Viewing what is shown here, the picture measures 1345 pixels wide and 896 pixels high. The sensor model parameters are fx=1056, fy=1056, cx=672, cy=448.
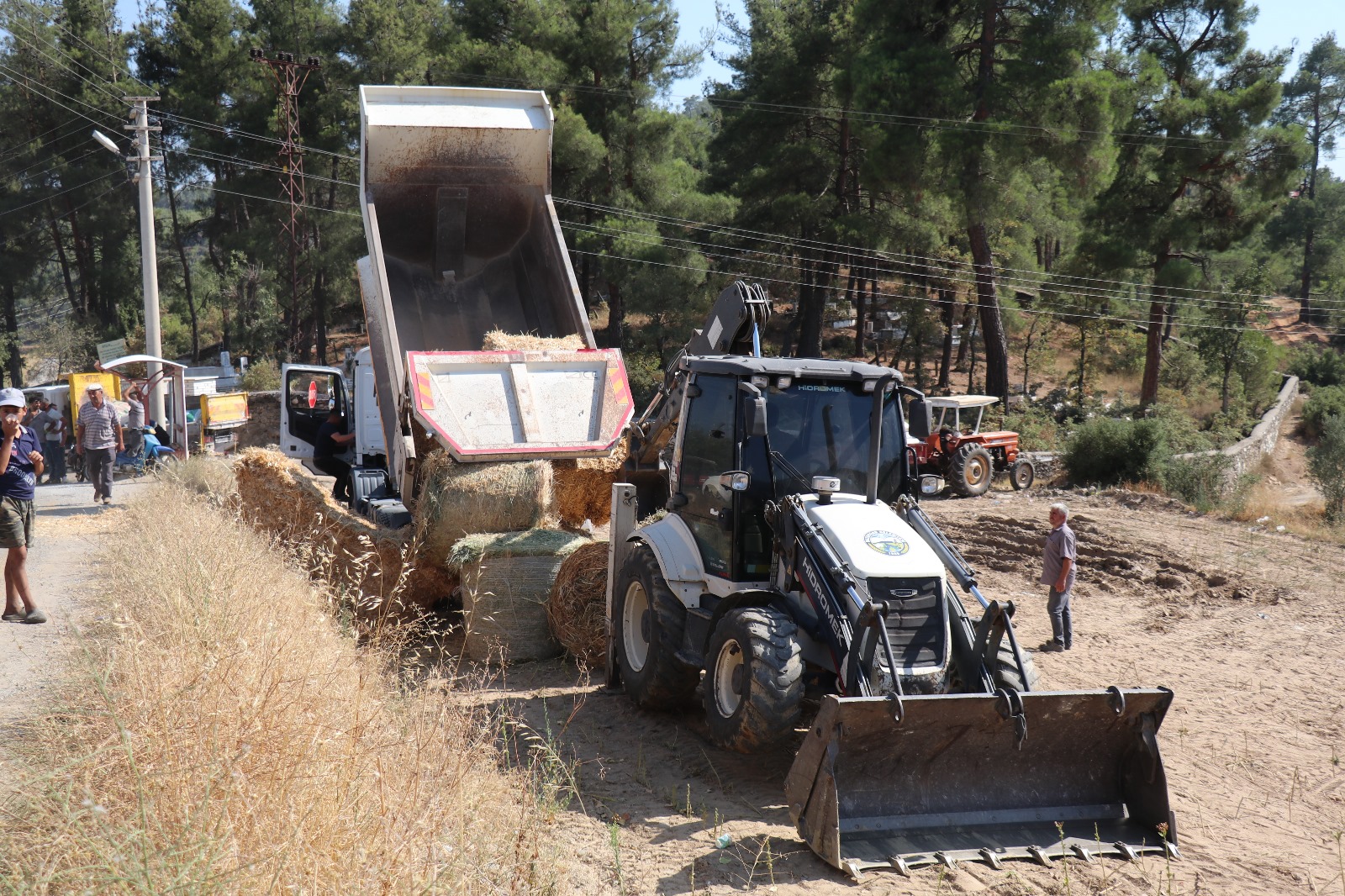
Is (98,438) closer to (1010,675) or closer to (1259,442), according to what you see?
(1010,675)

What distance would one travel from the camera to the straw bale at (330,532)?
26.7 feet

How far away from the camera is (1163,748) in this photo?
6398mm

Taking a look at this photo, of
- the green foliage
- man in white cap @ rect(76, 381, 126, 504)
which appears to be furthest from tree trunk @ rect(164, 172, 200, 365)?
the green foliage

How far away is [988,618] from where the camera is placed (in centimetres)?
521

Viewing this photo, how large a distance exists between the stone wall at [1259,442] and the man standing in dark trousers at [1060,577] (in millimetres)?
11330

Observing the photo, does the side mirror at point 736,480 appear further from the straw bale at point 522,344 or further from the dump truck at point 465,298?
the straw bale at point 522,344

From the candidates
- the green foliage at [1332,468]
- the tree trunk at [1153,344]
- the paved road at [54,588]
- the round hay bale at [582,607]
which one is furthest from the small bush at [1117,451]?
the paved road at [54,588]

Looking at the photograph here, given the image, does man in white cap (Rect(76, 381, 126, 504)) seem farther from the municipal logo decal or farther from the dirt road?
the municipal logo decal

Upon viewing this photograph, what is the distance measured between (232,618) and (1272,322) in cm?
5634

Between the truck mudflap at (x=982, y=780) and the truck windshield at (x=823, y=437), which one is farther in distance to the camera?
the truck windshield at (x=823, y=437)

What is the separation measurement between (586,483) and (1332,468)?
15904 mm

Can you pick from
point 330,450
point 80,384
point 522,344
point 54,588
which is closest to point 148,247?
point 80,384

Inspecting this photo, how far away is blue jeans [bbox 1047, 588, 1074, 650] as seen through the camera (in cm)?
889

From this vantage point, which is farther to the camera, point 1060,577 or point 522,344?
point 522,344
